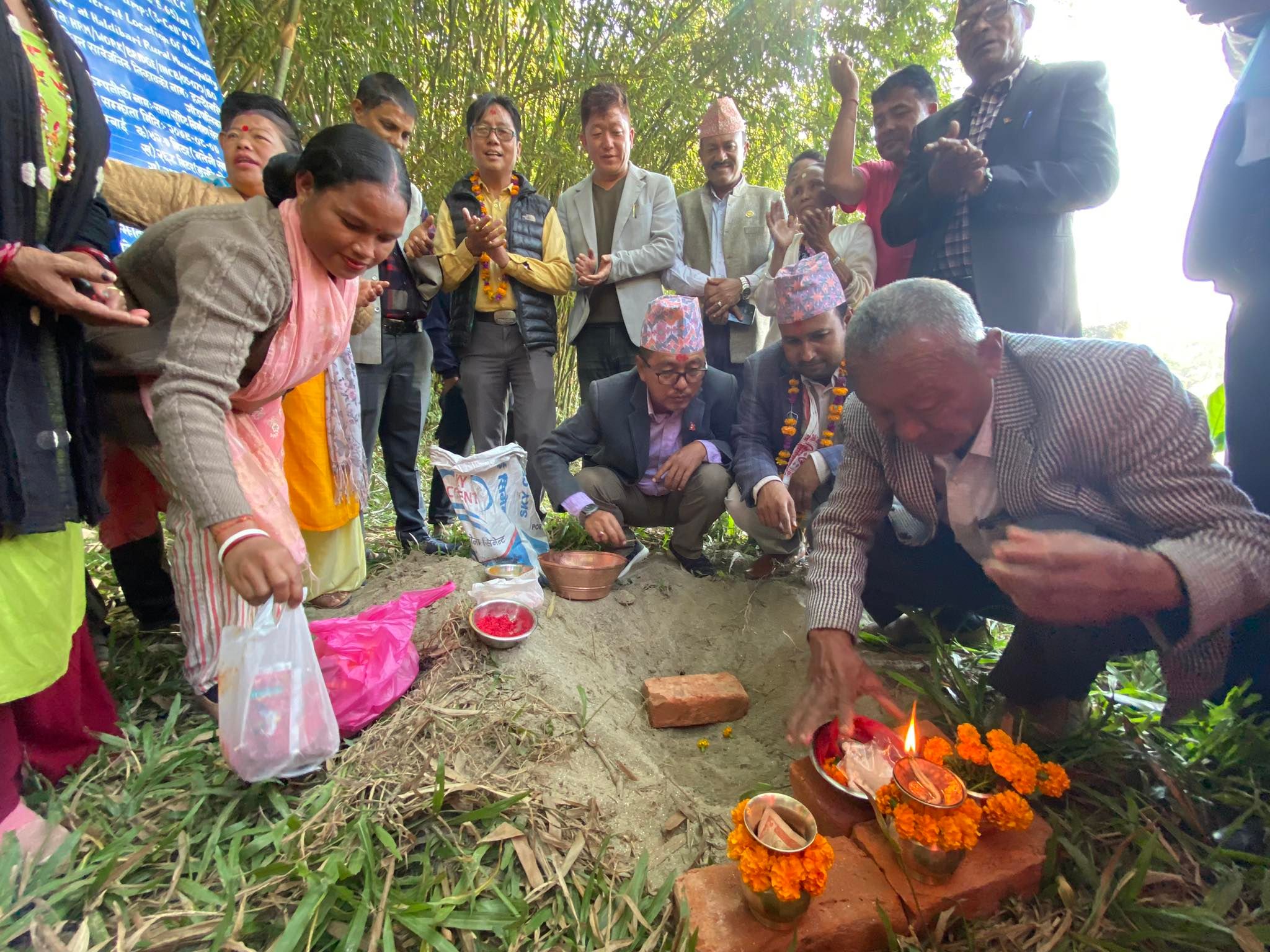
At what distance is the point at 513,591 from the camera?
2.45 metres

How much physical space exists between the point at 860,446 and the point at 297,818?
5.99 feet

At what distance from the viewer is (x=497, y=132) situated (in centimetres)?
344

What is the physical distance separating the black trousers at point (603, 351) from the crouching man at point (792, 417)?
861 millimetres

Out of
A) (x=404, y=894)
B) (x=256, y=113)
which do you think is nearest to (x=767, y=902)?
(x=404, y=894)

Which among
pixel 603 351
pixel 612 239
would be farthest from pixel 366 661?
pixel 612 239

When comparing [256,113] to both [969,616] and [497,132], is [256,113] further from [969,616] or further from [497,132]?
[969,616]

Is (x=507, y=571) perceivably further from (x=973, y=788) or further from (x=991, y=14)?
(x=991, y=14)

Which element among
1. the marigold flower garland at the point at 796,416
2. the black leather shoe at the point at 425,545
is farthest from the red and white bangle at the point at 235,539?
the marigold flower garland at the point at 796,416

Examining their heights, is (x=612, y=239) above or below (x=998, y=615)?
above

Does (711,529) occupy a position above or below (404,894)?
below

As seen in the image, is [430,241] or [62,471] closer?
[62,471]

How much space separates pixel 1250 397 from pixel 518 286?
3.04 m

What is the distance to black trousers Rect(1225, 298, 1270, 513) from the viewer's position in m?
1.64

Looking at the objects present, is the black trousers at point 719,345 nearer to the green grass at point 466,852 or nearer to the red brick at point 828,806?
the green grass at point 466,852
